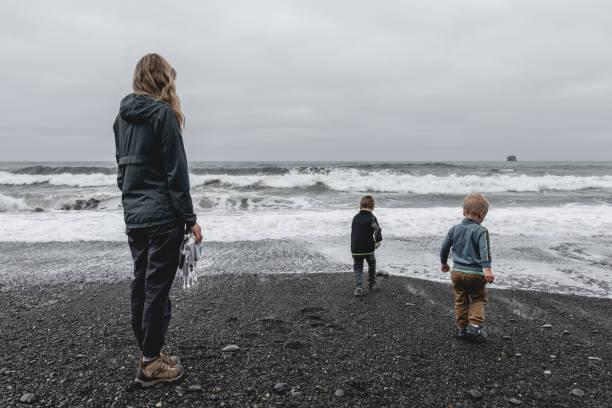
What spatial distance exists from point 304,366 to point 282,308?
4.51 feet

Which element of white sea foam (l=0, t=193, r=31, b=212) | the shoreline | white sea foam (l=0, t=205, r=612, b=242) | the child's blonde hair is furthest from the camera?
white sea foam (l=0, t=193, r=31, b=212)

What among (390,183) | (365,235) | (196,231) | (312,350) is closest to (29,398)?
(196,231)

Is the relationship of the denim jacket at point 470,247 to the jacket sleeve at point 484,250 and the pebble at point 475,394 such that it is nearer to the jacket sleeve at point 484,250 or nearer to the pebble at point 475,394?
the jacket sleeve at point 484,250

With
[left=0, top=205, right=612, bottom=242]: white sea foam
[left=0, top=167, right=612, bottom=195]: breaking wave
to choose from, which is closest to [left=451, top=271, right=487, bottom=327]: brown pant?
[left=0, top=205, right=612, bottom=242]: white sea foam

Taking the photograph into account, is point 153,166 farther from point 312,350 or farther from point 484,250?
point 484,250

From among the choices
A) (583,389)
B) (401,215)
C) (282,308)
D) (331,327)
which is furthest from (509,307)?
(401,215)

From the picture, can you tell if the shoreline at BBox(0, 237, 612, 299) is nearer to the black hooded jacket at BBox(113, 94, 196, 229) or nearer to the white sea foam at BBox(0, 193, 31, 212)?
the black hooded jacket at BBox(113, 94, 196, 229)

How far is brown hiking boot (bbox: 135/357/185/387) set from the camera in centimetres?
253

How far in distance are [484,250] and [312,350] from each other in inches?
73.3

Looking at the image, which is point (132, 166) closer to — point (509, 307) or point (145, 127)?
point (145, 127)

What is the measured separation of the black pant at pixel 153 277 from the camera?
2.41m

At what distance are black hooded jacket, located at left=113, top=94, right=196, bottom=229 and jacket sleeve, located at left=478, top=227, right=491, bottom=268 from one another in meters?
2.65

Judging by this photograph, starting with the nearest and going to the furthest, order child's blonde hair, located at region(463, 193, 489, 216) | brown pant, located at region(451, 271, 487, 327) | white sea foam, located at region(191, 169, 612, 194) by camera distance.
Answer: brown pant, located at region(451, 271, 487, 327), child's blonde hair, located at region(463, 193, 489, 216), white sea foam, located at region(191, 169, 612, 194)

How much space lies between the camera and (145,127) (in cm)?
239
